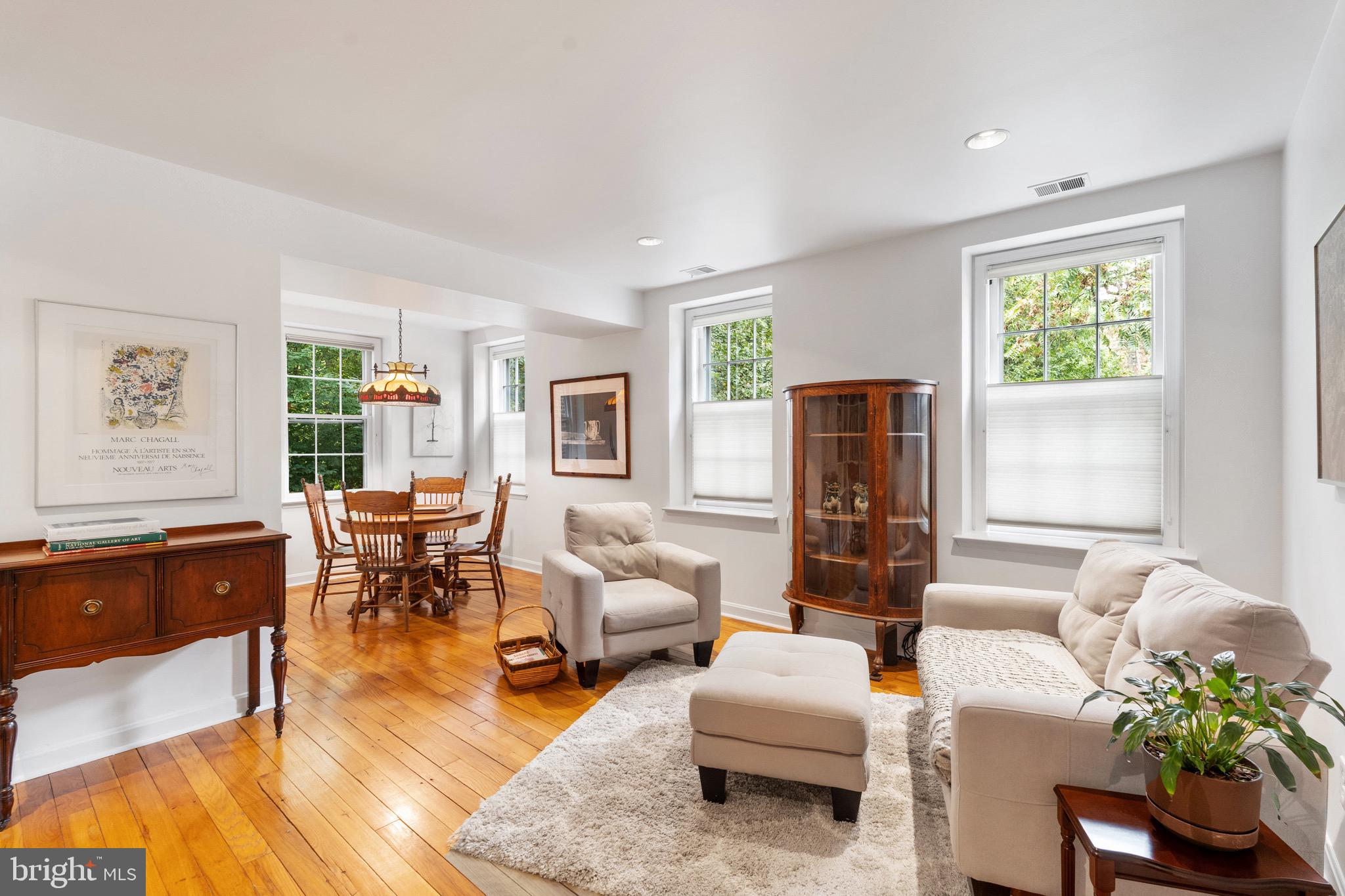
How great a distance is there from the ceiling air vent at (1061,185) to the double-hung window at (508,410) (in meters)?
4.59

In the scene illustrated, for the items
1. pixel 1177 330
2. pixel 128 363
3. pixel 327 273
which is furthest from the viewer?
pixel 327 273

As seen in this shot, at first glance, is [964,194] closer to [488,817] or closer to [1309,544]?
[1309,544]

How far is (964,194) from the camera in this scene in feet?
10.1

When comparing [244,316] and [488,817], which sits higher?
[244,316]

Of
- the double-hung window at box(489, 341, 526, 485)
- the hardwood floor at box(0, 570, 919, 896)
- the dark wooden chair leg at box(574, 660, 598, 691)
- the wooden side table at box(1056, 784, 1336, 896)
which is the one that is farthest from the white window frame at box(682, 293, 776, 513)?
the wooden side table at box(1056, 784, 1336, 896)

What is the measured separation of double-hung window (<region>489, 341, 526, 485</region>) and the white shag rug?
13.5 ft

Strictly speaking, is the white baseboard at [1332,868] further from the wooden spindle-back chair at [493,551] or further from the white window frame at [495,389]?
the white window frame at [495,389]

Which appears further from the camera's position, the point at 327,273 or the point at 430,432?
the point at 430,432

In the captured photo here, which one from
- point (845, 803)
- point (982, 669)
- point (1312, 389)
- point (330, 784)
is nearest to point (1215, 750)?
point (982, 669)

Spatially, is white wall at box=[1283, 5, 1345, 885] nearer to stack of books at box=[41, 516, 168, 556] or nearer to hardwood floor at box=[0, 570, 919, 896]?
hardwood floor at box=[0, 570, 919, 896]

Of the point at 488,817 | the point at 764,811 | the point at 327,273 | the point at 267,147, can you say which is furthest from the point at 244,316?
the point at 764,811

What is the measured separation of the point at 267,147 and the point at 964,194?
10.1 ft

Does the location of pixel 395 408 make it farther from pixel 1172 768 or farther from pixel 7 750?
pixel 1172 768

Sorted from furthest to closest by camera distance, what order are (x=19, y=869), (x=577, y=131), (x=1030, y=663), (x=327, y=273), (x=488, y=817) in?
Result: 1. (x=327, y=273)
2. (x=577, y=131)
3. (x=1030, y=663)
4. (x=488, y=817)
5. (x=19, y=869)
